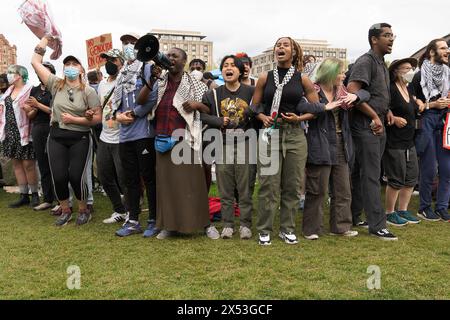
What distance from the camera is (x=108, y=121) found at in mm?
5746

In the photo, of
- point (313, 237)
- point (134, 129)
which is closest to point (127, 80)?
point (134, 129)

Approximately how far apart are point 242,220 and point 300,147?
3.62ft

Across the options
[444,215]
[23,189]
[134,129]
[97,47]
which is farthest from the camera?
[97,47]

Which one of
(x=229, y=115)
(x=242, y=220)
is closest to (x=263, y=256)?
(x=242, y=220)

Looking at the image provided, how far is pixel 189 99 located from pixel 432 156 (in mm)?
3481

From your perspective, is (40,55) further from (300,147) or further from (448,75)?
(448,75)

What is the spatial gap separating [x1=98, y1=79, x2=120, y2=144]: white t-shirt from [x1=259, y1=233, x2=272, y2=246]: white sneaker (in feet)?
7.47

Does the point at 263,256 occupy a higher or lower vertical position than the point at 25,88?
lower

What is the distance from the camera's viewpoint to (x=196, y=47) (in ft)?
413

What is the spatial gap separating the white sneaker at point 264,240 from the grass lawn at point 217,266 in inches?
4.3

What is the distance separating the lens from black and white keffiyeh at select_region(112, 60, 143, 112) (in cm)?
525

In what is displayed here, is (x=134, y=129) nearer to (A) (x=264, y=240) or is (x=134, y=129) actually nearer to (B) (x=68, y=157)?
(B) (x=68, y=157)

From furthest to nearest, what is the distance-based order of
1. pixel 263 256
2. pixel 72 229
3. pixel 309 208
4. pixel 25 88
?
pixel 25 88
pixel 72 229
pixel 309 208
pixel 263 256

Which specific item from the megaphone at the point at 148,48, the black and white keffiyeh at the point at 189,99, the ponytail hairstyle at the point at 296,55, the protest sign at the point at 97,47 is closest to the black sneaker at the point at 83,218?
the black and white keffiyeh at the point at 189,99
